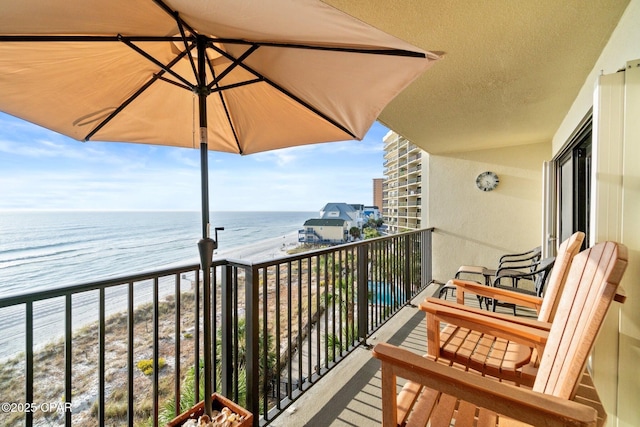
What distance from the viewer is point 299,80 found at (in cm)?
152

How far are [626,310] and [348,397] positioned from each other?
1.54 m

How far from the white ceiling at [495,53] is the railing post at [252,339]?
1.54 meters

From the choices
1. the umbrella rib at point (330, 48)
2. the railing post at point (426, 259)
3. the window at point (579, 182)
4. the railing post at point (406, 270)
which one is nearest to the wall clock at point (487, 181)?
the railing post at point (426, 259)

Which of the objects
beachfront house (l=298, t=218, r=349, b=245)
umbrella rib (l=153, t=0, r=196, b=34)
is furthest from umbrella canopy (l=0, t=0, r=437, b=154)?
beachfront house (l=298, t=218, r=349, b=245)

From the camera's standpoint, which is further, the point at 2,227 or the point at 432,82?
the point at 2,227

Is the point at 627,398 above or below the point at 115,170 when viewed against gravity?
below

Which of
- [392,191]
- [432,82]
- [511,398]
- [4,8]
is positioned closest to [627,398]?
[511,398]

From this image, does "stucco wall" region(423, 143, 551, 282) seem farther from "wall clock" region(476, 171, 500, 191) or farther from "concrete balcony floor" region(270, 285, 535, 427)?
"concrete balcony floor" region(270, 285, 535, 427)

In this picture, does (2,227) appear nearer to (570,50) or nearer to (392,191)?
(570,50)

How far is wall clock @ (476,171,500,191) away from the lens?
452 centimetres

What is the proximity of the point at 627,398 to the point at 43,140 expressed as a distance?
38983 millimetres

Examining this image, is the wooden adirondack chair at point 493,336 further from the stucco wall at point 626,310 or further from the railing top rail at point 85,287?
the railing top rail at point 85,287

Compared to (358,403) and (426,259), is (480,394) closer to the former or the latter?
(358,403)

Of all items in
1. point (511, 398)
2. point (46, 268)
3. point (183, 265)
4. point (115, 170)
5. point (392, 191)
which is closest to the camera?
point (511, 398)
